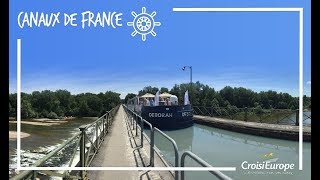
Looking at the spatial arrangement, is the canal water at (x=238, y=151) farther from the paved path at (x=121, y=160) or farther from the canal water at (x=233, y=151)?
the paved path at (x=121, y=160)

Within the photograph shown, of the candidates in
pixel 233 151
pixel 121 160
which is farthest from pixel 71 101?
pixel 121 160

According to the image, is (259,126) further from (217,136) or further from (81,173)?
(81,173)

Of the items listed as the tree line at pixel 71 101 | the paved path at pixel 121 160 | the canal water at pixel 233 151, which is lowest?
the canal water at pixel 233 151

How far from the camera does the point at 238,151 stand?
14039 millimetres

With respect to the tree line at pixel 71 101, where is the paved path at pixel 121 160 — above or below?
below

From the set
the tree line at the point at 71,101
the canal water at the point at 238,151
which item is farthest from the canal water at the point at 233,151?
the tree line at the point at 71,101

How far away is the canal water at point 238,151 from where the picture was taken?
21.0 ft

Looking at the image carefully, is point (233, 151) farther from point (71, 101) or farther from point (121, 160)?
point (121, 160)

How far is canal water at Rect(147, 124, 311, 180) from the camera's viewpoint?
6.39 meters

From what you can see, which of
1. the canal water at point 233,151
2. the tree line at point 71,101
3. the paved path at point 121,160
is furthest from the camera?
the tree line at point 71,101

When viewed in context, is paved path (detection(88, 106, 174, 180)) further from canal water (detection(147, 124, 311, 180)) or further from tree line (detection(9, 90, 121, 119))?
tree line (detection(9, 90, 121, 119))

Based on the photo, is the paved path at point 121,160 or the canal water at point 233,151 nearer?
the paved path at point 121,160
